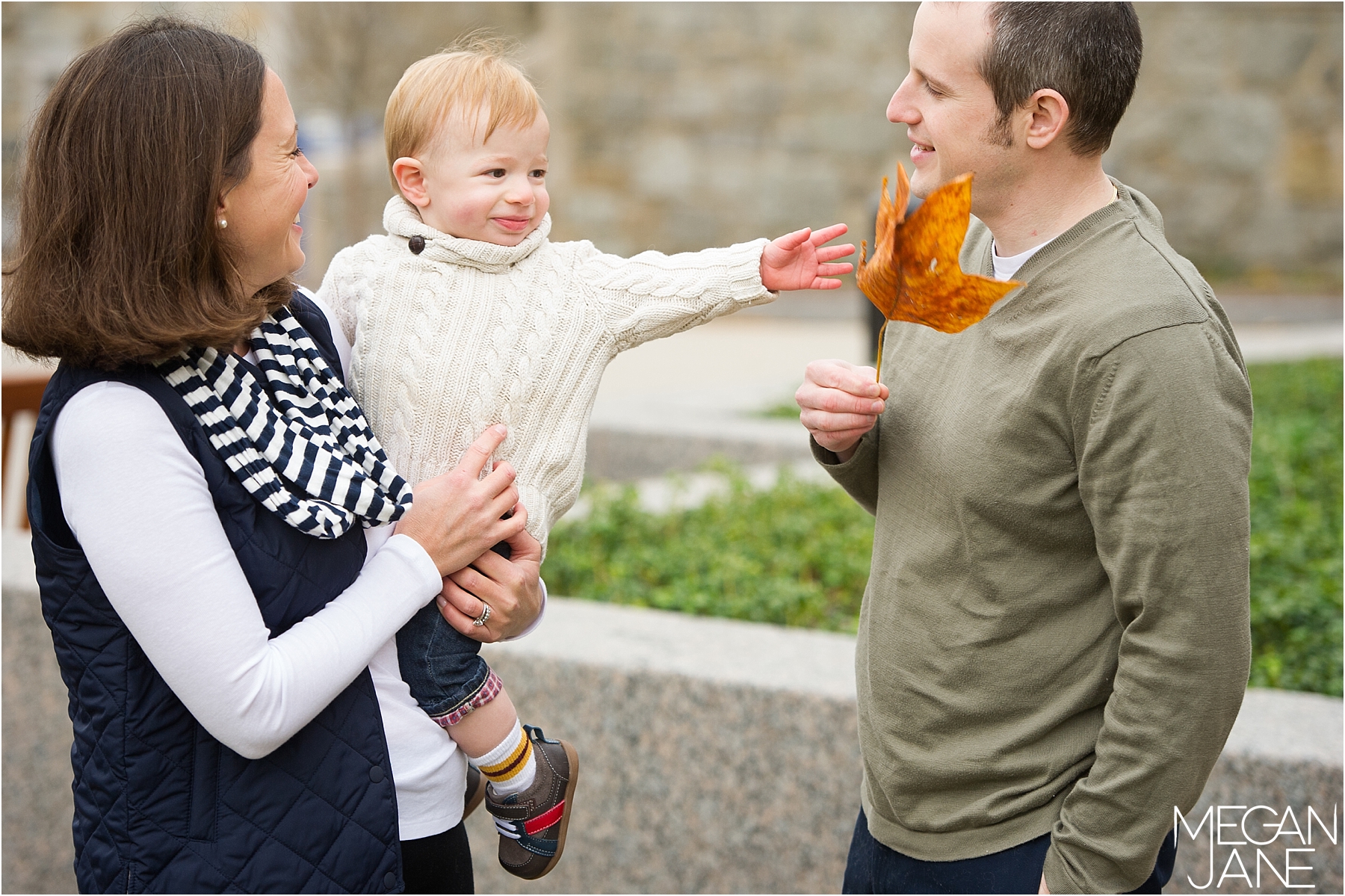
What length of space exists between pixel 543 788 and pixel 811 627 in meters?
2.06

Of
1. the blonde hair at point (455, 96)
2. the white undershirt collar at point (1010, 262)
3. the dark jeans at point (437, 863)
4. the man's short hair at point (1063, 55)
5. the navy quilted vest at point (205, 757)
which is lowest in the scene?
the dark jeans at point (437, 863)

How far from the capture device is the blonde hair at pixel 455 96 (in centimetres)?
198

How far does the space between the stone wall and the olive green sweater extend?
13.9 m

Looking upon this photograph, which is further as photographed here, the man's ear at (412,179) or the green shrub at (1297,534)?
the green shrub at (1297,534)

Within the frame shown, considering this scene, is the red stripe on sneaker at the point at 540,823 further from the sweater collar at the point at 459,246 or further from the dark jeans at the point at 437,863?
the sweater collar at the point at 459,246

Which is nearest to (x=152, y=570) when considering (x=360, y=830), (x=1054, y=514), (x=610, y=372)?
(x=360, y=830)

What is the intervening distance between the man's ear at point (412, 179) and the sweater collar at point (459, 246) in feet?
0.09

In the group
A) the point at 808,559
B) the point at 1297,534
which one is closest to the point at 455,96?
the point at 808,559

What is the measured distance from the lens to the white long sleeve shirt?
5.04 ft

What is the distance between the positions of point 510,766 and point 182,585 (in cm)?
70

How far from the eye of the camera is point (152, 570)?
1.54m

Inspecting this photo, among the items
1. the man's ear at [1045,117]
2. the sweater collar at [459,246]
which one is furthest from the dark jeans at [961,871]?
the sweater collar at [459,246]

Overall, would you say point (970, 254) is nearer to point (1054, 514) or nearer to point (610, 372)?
point (1054, 514)

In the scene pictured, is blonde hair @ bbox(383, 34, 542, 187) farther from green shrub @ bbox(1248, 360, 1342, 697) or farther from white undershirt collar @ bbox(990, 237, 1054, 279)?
green shrub @ bbox(1248, 360, 1342, 697)
